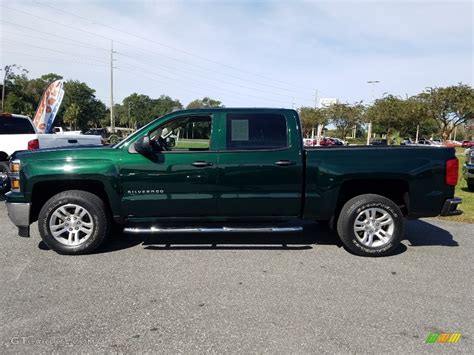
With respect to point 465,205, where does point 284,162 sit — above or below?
above

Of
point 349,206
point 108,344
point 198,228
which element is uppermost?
point 349,206

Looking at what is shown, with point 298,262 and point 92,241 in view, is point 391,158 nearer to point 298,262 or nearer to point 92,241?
point 298,262

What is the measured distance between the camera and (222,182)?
15.1ft

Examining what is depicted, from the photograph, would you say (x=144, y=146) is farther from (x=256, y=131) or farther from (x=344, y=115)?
(x=344, y=115)

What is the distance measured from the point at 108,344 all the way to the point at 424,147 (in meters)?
4.34

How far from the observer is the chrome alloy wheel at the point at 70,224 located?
457 centimetres

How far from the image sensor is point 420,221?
6727 millimetres

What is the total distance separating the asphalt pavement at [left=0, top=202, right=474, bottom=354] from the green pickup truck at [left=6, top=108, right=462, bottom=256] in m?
0.38

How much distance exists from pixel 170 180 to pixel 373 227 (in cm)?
270

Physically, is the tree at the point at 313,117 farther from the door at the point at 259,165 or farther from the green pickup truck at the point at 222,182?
the door at the point at 259,165

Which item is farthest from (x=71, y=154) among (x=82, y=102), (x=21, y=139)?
(x=82, y=102)

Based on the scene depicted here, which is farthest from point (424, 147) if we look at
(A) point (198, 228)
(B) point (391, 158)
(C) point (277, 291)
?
(A) point (198, 228)

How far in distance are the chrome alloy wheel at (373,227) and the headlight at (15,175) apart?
434 centimetres

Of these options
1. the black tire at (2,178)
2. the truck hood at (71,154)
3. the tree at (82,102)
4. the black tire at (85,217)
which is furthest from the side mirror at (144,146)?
the tree at (82,102)
